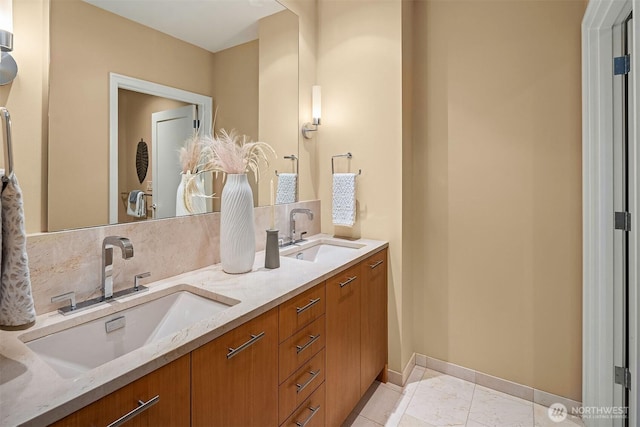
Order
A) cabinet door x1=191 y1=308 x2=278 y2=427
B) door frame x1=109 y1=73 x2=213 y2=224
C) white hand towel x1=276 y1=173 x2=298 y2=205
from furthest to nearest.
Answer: white hand towel x1=276 y1=173 x2=298 y2=205 → door frame x1=109 y1=73 x2=213 y2=224 → cabinet door x1=191 y1=308 x2=278 y2=427

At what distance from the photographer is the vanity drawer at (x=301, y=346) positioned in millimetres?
1218

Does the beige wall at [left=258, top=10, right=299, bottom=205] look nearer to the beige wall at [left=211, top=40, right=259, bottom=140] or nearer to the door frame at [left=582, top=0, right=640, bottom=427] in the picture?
the beige wall at [left=211, top=40, right=259, bottom=140]

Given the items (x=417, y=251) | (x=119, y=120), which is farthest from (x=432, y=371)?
(x=119, y=120)

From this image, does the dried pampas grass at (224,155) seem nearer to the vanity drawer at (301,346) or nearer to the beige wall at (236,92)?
the beige wall at (236,92)

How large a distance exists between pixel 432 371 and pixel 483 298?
0.63 m

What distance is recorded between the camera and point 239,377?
101 centimetres

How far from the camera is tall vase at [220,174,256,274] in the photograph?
57.0 inches

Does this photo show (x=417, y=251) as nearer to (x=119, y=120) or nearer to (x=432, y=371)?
(x=432, y=371)

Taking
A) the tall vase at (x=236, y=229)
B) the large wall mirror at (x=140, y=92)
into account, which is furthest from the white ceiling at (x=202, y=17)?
the tall vase at (x=236, y=229)

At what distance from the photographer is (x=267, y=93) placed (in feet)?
6.61

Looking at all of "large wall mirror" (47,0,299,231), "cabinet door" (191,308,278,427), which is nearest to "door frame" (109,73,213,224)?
"large wall mirror" (47,0,299,231)

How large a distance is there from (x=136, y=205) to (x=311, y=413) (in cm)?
112

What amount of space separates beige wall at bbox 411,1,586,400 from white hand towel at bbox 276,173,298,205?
828 mm

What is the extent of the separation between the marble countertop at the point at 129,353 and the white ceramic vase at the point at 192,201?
275mm
